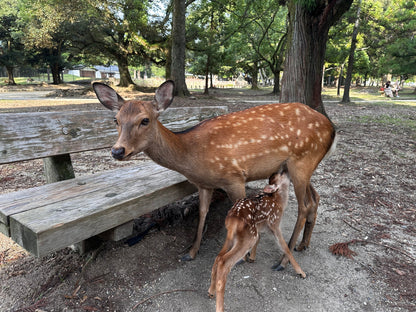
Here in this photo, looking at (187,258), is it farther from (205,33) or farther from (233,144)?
(205,33)

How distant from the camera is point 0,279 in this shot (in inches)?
95.7

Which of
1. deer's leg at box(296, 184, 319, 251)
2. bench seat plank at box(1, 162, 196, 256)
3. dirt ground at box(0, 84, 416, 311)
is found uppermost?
bench seat plank at box(1, 162, 196, 256)

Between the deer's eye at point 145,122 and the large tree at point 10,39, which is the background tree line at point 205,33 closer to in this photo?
the large tree at point 10,39

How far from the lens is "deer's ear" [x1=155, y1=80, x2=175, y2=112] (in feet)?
7.84

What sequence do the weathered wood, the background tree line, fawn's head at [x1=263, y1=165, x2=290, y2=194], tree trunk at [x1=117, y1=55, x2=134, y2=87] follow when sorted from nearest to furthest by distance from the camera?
fawn's head at [x1=263, y1=165, x2=290, y2=194] → the weathered wood → the background tree line → tree trunk at [x1=117, y1=55, x2=134, y2=87]

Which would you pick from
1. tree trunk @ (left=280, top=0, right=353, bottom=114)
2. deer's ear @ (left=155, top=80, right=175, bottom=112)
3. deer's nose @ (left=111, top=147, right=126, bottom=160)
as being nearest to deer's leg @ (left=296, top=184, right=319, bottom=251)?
deer's ear @ (left=155, top=80, right=175, bottom=112)

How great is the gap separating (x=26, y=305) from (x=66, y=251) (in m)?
0.61

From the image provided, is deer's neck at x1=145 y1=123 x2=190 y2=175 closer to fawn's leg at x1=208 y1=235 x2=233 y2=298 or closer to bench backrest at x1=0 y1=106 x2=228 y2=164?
fawn's leg at x1=208 y1=235 x2=233 y2=298

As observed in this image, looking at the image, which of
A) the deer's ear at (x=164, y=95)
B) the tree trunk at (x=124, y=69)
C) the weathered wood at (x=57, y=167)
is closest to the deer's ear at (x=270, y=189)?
the deer's ear at (x=164, y=95)

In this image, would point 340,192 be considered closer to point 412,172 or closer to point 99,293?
point 412,172

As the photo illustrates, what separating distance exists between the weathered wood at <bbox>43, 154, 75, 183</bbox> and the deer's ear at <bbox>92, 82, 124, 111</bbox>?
83cm

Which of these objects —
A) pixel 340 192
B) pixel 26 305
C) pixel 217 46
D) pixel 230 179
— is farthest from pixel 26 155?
pixel 217 46

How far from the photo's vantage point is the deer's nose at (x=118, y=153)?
2041 millimetres

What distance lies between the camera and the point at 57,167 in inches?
113
